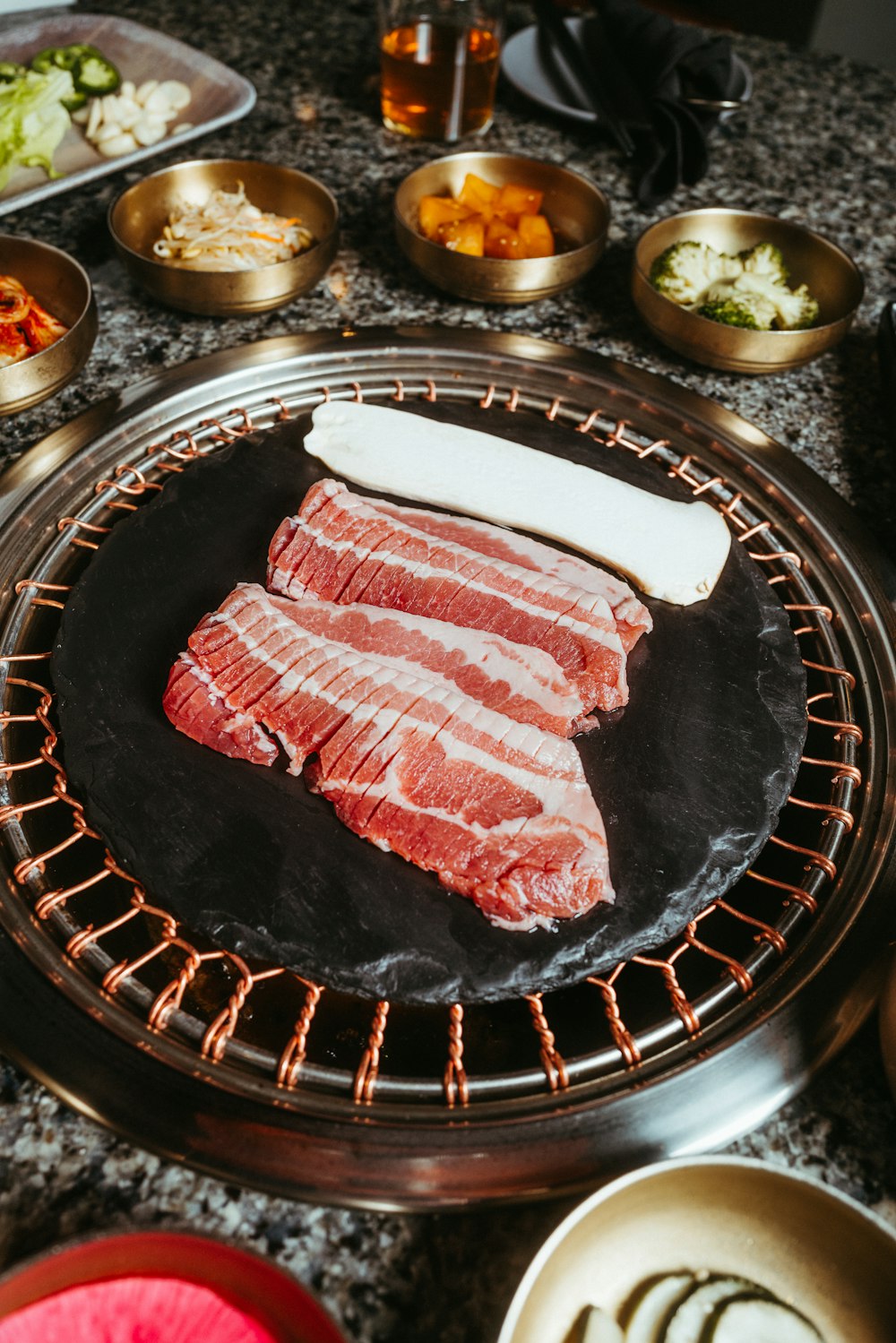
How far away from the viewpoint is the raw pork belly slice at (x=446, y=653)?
2.35 meters

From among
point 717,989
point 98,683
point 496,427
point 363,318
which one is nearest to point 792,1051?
point 717,989

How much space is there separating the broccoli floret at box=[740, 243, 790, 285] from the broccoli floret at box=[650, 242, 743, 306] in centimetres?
4

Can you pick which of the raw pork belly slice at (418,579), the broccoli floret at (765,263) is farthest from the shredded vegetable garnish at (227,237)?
the broccoli floret at (765,263)

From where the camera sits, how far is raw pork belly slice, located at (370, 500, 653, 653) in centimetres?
252

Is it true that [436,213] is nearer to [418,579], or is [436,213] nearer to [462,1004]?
[418,579]

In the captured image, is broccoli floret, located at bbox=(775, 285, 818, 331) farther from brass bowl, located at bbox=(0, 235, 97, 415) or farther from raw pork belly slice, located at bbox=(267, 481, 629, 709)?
brass bowl, located at bbox=(0, 235, 97, 415)

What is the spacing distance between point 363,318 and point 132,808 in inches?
88.5

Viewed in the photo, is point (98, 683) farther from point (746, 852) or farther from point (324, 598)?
point (746, 852)

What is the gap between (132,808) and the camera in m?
2.12

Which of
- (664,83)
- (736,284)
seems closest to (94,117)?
(664,83)

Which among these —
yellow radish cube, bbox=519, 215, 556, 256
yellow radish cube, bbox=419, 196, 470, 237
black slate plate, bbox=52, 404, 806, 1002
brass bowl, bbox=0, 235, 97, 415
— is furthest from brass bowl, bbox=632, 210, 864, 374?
brass bowl, bbox=0, 235, 97, 415

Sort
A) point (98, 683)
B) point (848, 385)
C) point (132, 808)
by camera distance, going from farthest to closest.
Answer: point (848, 385)
point (98, 683)
point (132, 808)

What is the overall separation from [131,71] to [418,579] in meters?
A: 3.62

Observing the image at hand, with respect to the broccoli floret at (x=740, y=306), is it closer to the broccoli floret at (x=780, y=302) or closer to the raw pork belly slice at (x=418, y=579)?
the broccoli floret at (x=780, y=302)
